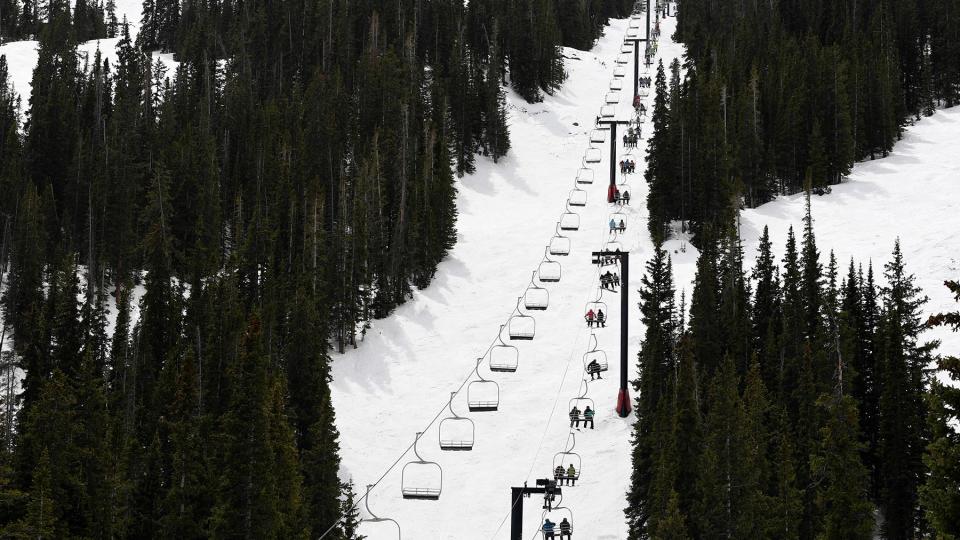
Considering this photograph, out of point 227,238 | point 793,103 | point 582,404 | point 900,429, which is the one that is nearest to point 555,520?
point 582,404

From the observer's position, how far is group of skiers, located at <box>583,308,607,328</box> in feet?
209

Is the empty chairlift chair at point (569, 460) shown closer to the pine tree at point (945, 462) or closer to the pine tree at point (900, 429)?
the pine tree at point (900, 429)

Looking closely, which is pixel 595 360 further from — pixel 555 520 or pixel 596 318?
pixel 555 520

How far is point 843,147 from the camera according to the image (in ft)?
298

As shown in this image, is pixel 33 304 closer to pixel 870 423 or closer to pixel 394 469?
pixel 394 469

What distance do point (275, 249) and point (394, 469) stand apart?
2950cm

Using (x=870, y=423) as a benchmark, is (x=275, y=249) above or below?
above

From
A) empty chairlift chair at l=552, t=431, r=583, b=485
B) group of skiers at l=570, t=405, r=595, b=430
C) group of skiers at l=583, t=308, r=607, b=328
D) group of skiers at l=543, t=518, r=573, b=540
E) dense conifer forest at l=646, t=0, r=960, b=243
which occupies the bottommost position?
group of skiers at l=543, t=518, r=573, b=540

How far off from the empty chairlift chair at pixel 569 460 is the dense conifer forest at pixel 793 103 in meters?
27.8

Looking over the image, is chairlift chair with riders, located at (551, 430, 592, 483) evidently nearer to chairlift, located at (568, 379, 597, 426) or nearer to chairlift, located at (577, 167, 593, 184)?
chairlift, located at (568, 379, 597, 426)

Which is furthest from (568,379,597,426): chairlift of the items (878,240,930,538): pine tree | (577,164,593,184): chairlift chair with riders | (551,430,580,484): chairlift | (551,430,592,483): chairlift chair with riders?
(577,164,593,184): chairlift chair with riders

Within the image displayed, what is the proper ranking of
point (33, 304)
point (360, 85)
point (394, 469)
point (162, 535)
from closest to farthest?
1. point (162, 535)
2. point (394, 469)
3. point (33, 304)
4. point (360, 85)

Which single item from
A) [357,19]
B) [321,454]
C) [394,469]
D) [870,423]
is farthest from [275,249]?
[357,19]

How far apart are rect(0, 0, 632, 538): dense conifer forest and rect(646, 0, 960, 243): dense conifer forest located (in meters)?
18.7
